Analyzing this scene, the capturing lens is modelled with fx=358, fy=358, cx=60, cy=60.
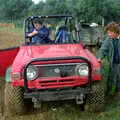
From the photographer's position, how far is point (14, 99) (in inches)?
230

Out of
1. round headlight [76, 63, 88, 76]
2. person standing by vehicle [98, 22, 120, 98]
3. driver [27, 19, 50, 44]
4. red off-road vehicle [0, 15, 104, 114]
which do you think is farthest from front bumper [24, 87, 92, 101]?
driver [27, 19, 50, 44]

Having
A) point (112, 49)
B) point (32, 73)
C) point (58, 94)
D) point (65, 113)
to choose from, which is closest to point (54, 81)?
point (58, 94)

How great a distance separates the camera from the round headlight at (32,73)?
18.3ft

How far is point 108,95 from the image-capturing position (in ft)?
22.9

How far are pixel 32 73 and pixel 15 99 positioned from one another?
0.59 meters

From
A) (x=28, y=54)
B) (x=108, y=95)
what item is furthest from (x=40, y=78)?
(x=108, y=95)

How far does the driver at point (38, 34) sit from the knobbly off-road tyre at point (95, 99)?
198 centimetres

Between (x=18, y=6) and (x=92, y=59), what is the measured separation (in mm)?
77281

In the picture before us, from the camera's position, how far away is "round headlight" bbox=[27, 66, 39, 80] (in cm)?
557

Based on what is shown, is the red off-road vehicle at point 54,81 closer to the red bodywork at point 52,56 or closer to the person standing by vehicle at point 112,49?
the red bodywork at point 52,56

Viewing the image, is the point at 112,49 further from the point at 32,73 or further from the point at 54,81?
the point at 32,73

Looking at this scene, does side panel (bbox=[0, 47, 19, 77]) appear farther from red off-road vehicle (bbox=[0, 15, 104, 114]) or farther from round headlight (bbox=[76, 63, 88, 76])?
round headlight (bbox=[76, 63, 88, 76])

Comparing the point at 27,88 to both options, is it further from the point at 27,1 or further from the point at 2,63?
the point at 27,1

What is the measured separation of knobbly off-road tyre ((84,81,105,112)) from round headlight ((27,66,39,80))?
97cm
